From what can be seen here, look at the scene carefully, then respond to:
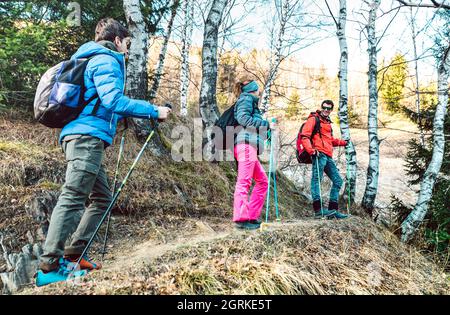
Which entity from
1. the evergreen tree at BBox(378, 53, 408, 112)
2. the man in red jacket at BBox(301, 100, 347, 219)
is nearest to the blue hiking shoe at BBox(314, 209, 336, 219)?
the man in red jacket at BBox(301, 100, 347, 219)

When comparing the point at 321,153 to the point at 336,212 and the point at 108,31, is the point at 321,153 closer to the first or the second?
the point at 336,212

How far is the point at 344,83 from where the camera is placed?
891 centimetres

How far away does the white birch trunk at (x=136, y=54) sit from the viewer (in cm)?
677

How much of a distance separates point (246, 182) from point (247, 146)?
1.69 ft

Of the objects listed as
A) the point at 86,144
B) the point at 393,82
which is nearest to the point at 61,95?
the point at 86,144

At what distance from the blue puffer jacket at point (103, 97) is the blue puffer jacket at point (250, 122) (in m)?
1.72

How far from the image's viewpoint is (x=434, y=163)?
8.24 m

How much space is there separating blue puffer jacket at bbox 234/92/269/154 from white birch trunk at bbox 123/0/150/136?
2678mm

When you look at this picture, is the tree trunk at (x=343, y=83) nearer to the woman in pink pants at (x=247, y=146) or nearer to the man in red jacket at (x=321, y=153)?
the man in red jacket at (x=321, y=153)

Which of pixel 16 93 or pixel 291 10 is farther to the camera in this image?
pixel 291 10

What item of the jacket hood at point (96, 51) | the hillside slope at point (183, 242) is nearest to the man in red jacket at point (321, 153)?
the hillside slope at point (183, 242)

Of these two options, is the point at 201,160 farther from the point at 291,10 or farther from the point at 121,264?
the point at 291,10
